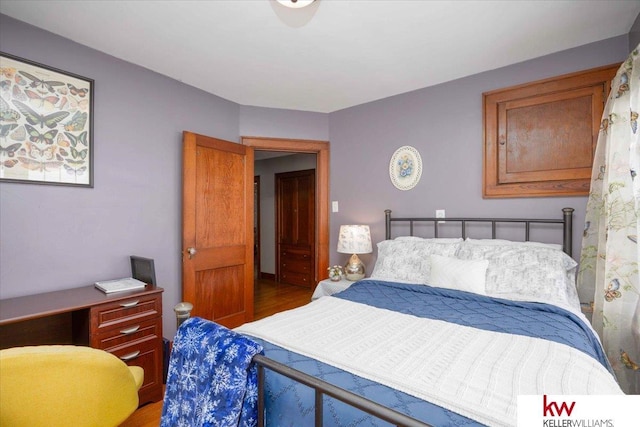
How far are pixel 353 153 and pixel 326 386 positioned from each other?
9.73 ft

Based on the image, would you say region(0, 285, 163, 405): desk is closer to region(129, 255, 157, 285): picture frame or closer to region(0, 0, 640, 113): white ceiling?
region(129, 255, 157, 285): picture frame

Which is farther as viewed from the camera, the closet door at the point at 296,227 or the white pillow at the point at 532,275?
the closet door at the point at 296,227

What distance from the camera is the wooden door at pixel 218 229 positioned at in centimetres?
274

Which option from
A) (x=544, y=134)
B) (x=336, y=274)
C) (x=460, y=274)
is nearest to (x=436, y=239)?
(x=460, y=274)

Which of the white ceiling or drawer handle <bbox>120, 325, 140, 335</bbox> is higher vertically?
the white ceiling

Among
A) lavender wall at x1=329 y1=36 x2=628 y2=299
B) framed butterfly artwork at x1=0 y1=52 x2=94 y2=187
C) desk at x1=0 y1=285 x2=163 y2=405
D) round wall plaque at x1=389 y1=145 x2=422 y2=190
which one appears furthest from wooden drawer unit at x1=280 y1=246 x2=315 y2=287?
framed butterfly artwork at x1=0 y1=52 x2=94 y2=187

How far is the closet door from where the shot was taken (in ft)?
16.8

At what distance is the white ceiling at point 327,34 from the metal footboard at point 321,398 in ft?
6.23

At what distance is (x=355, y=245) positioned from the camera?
3.05 meters

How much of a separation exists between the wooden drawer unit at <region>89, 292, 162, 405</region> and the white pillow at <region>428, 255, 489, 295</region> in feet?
6.43

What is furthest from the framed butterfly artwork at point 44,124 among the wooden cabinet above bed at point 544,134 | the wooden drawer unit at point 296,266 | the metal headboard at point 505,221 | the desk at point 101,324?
the wooden drawer unit at point 296,266

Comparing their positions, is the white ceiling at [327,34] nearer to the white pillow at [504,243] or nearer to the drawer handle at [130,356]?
the white pillow at [504,243]

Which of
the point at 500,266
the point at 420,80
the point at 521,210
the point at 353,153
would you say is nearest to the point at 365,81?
the point at 420,80

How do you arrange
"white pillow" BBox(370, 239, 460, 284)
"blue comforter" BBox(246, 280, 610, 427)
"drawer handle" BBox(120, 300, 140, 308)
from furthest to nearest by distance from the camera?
"white pillow" BBox(370, 239, 460, 284) → "drawer handle" BBox(120, 300, 140, 308) → "blue comforter" BBox(246, 280, 610, 427)
